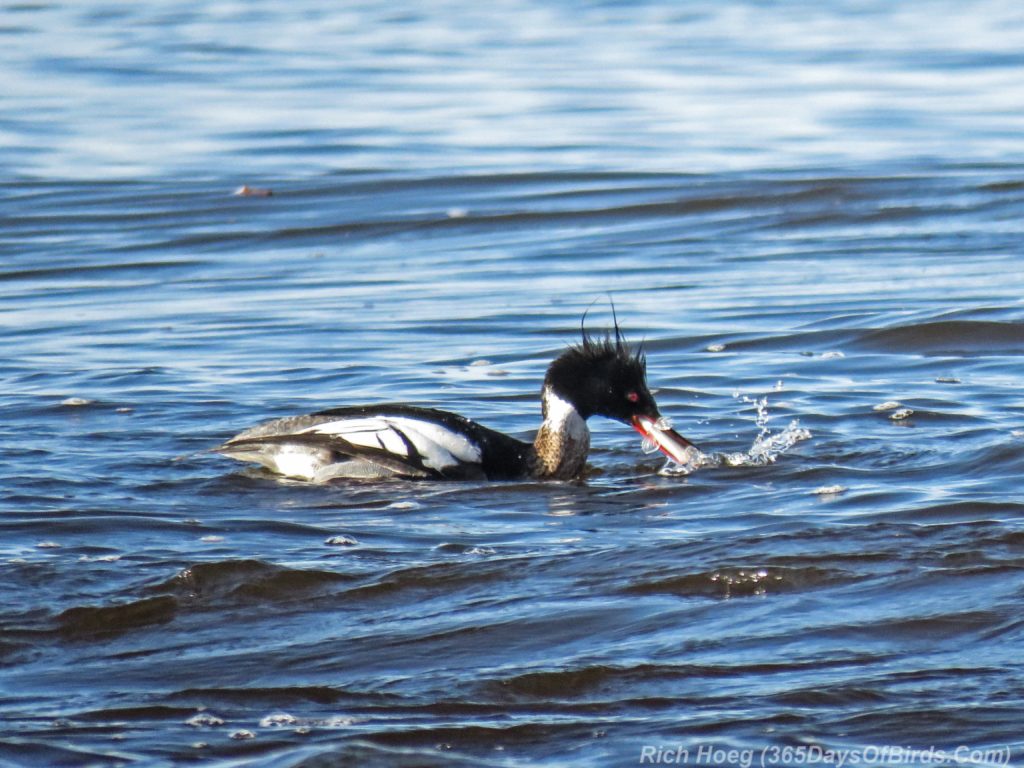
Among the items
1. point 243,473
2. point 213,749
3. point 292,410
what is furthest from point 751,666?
point 292,410

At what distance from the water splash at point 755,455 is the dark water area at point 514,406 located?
0.11 metres

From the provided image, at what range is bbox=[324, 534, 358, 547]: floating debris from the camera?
6.62 metres

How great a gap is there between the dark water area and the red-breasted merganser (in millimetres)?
135

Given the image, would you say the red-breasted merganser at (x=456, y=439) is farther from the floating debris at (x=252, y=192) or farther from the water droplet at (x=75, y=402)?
the floating debris at (x=252, y=192)

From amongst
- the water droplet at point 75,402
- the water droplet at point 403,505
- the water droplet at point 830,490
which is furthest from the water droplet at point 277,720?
the water droplet at point 75,402

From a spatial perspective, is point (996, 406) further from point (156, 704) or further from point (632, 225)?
point (632, 225)

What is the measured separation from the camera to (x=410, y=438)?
7.70m

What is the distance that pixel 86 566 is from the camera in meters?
6.29

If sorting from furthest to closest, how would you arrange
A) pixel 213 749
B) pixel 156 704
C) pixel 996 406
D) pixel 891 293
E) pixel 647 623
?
pixel 891 293 < pixel 996 406 < pixel 647 623 < pixel 156 704 < pixel 213 749

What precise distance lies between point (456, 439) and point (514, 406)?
1706 millimetres

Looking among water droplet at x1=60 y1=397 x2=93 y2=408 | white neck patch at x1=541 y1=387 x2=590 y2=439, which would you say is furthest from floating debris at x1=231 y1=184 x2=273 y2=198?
white neck patch at x1=541 y1=387 x2=590 y2=439

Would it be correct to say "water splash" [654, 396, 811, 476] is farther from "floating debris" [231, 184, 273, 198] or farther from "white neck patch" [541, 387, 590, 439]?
"floating debris" [231, 184, 273, 198]

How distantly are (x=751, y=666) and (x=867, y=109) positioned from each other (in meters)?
15.0

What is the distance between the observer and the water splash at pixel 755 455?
790cm
